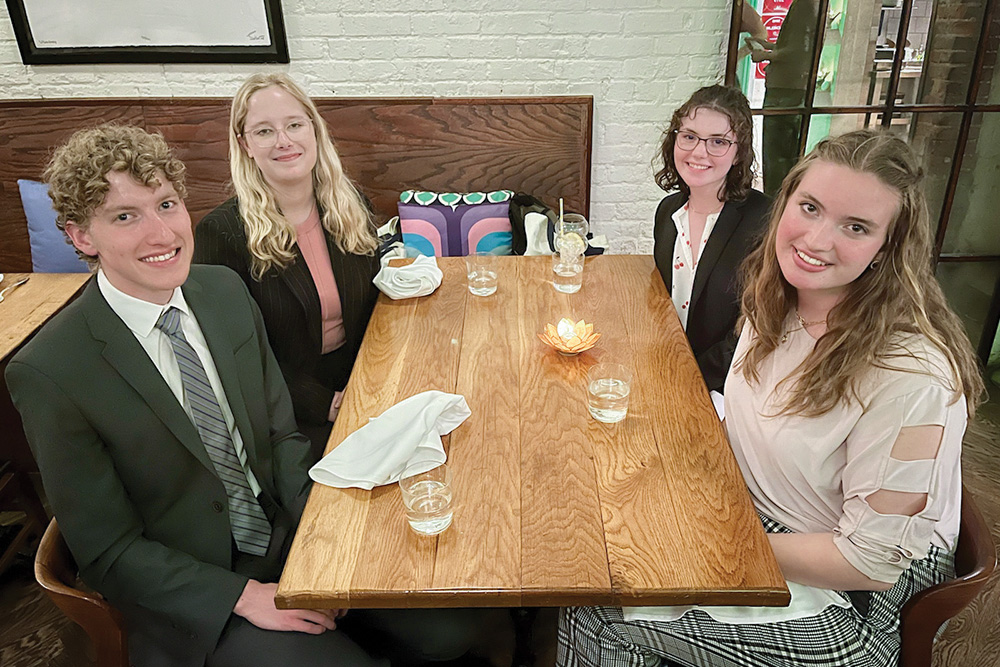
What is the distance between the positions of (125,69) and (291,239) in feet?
5.26

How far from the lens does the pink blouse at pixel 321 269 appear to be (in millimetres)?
2225

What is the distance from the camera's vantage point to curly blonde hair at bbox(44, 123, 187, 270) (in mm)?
1320

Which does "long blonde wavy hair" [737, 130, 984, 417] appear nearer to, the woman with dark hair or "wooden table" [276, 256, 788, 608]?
"wooden table" [276, 256, 788, 608]

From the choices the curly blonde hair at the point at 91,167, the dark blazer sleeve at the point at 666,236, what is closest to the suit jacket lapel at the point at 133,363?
the curly blonde hair at the point at 91,167

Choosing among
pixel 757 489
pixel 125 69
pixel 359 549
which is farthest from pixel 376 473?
pixel 125 69

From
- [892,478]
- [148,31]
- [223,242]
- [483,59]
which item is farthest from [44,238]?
[892,478]

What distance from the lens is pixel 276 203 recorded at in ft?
7.24

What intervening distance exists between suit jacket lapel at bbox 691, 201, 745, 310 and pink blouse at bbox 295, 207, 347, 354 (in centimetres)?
110

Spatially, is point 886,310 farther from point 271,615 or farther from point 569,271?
point 271,615

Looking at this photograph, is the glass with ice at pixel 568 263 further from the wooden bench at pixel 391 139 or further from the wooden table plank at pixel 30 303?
the wooden table plank at pixel 30 303

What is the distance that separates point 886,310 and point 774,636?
2.03ft

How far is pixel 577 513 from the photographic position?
129cm

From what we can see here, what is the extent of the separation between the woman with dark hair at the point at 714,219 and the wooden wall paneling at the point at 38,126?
2359 mm

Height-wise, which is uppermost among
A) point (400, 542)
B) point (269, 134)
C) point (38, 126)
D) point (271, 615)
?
point (269, 134)
